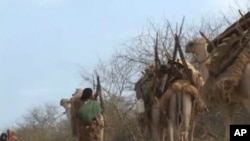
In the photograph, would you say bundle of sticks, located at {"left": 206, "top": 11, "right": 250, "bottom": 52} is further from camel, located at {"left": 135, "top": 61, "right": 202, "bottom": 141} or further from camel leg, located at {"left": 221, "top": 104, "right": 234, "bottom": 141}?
camel, located at {"left": 135, "top": 61, "right": 202, "bottom": 141}

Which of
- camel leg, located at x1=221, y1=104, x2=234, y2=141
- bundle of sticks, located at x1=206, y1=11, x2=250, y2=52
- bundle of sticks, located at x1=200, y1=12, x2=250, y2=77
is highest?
bundle of sticks, located at x1=206, y1=11, x2=250, y2=52

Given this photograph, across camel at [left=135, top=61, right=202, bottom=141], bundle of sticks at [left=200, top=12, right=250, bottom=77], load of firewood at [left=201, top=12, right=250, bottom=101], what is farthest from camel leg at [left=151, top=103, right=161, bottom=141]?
bundle of sticks at [left=200, top=12, right=250, bottom=77]

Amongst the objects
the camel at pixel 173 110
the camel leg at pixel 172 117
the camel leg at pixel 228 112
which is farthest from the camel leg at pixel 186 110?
the camel leg at pixel 228 112

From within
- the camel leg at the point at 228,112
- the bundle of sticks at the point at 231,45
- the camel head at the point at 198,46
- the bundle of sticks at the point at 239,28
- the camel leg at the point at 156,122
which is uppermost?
the camel head at the point at 198,46

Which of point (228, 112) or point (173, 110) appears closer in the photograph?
point (228, 112)

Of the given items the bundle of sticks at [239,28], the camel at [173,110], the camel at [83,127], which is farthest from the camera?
the camel at [173,110]

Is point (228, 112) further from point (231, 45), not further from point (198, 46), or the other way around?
point (198, 46)

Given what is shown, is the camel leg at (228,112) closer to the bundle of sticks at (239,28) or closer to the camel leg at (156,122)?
the bundle of sticks at (239,28)

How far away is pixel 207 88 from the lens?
27.8 ft

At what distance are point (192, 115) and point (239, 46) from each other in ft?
14.4

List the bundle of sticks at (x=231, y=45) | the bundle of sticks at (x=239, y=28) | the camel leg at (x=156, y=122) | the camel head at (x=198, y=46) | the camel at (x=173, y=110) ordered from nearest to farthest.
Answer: the bundle of sticks at (x=231, y=45) < the bundle of sticks at (x=239, y=28) < the camel head at (x=198, y=46) < the camel at (x=173, y=110) < the camel leg at (x=156, y=122)

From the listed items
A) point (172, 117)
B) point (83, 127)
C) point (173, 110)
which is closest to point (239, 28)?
point (173, 110)

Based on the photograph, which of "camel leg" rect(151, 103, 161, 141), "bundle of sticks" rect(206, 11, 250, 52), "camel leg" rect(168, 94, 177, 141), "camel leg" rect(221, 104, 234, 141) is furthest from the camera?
"camel leg" rect(151, 103, 161, 141)

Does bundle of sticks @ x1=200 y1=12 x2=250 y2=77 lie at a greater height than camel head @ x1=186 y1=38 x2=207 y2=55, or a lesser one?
lesser
